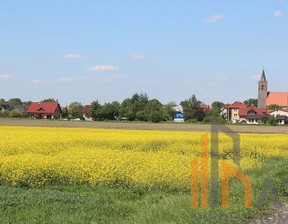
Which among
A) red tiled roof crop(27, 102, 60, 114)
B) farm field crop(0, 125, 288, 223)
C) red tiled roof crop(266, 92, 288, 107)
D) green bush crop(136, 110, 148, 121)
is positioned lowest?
farm field crop(0, 125, 288, 223)

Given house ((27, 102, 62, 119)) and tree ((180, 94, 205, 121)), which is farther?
tree ((180, 94, 205, 121))

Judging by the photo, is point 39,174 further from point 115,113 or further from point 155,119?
point 115,113

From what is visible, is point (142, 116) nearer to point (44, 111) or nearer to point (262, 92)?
point (44, 111)

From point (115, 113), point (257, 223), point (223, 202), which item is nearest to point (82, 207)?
point (223, 202)

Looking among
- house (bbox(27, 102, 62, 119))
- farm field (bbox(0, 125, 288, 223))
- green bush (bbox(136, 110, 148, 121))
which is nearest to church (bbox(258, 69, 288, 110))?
green bush (bbox(136, 110, 148, 121))

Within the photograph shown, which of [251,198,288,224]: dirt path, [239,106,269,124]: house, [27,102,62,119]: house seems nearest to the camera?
[251,198,288,224]: dirt path

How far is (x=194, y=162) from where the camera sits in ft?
42.3

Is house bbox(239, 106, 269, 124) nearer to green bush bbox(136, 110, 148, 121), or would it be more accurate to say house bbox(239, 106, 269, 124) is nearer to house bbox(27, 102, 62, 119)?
green bush bbox(136, 110, 148, 121)

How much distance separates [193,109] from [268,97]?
38479 millimetres

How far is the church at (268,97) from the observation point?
12912cm

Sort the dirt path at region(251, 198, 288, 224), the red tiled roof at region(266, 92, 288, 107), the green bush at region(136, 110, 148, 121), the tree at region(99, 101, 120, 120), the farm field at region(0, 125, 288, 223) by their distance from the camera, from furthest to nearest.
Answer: the red tiled roof at region(266, 92, 288, 107), the tree at region(99, 101, 120, 120), the green bush at region(136, 110, 148, 121), the farm field at region(0, 125, 288, 223), the dirt path at region(251, 198, 288, 224)

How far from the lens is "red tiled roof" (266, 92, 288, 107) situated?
129 metres

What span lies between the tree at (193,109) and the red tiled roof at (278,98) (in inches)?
1352

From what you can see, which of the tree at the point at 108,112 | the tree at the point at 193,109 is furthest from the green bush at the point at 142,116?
the tree at the point at 193,109
